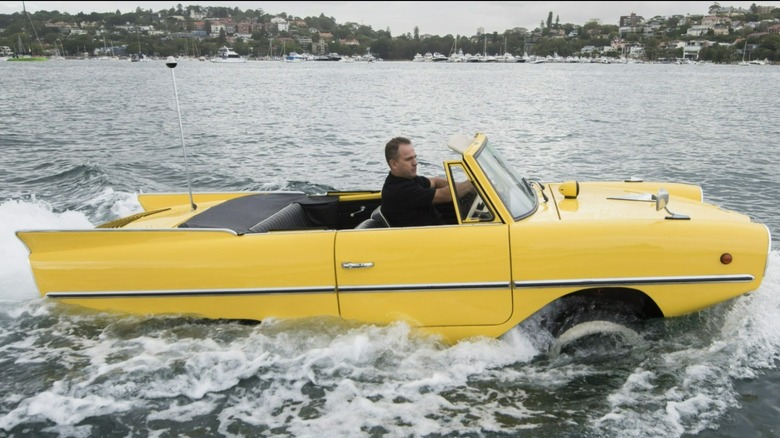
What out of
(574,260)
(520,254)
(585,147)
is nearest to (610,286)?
(574,260)

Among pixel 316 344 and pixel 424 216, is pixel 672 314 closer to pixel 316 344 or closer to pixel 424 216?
pixel 424 216

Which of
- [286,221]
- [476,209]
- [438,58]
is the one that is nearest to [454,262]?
[476,209]

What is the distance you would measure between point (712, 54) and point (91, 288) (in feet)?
439

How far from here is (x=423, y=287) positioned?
16.7ft

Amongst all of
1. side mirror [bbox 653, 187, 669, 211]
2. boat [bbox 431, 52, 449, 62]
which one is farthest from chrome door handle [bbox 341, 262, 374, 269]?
boat [bbox 431, 52, 449, 62]

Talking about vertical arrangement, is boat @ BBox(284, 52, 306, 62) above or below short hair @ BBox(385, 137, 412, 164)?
below

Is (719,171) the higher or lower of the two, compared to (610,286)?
lower

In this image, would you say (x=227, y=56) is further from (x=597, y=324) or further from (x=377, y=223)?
(x=597, y=324)

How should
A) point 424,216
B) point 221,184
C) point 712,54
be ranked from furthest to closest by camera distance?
point 712,54 → point 221,184 → point 424,216

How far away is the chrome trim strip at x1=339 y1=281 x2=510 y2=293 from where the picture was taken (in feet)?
16.4

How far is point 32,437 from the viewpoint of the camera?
4.46m

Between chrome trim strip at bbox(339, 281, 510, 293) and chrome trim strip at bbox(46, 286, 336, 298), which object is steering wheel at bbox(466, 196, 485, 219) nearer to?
chrome trim strip at bbox(339, 281, 510, 293)

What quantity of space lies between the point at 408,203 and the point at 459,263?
2.52ft

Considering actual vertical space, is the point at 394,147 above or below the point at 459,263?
above
